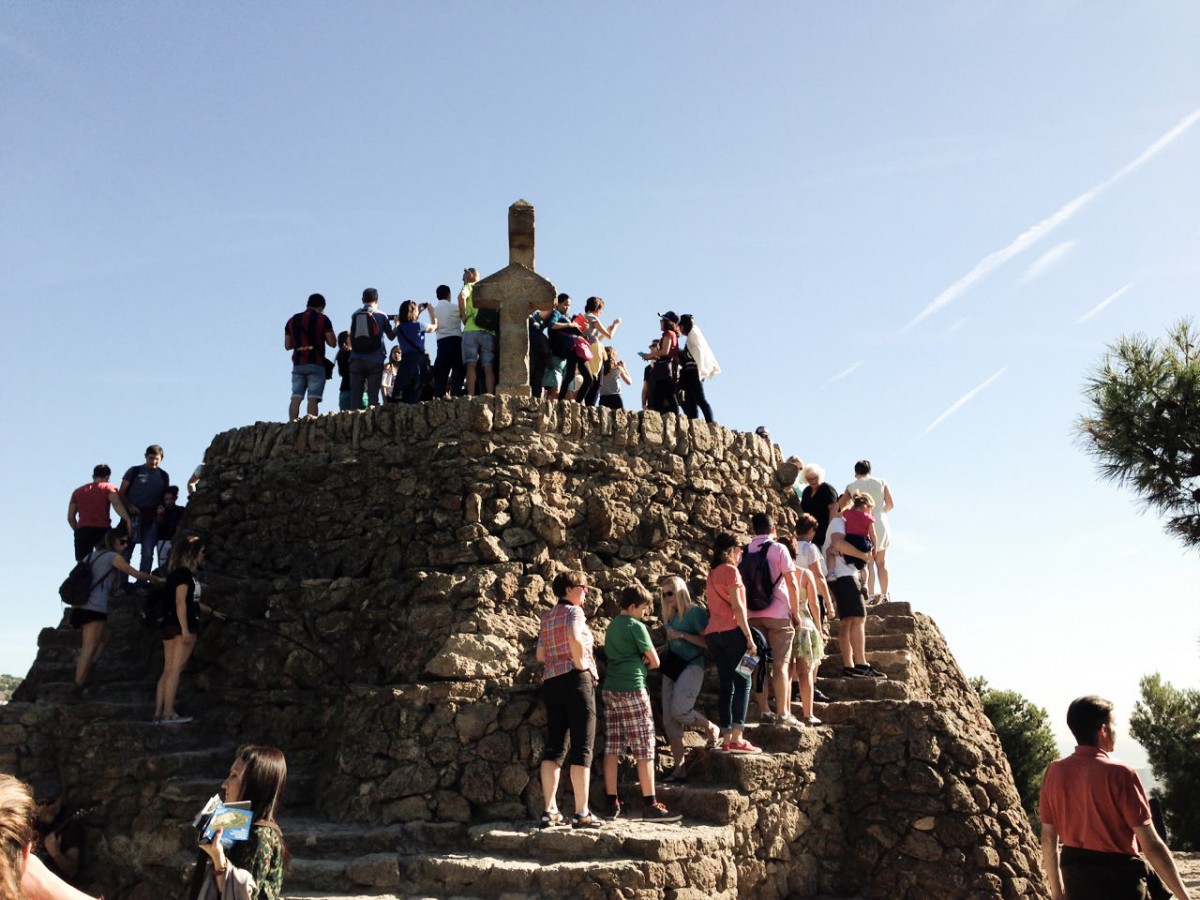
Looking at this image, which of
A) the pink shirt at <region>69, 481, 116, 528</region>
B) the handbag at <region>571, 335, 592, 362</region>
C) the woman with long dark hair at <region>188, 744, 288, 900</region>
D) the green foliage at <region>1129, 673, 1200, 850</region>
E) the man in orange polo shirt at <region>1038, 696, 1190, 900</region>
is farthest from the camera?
the green foliage at <region>1129, 673, 1200, 850</region>

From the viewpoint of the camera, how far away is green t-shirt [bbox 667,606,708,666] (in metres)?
9.12

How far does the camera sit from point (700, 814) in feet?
27.6

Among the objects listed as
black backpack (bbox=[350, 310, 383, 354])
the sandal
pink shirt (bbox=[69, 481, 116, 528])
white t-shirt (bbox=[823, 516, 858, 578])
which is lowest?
the sandal

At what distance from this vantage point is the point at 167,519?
482 inches

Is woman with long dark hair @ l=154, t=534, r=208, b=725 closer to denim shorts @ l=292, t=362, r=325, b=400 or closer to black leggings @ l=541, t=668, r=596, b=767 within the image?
denim shorts @ l=292, t=362, r=325, b=400

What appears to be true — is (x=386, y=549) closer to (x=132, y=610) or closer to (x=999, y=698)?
(x=132, y=610)

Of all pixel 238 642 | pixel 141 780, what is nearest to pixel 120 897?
pixel 141 780

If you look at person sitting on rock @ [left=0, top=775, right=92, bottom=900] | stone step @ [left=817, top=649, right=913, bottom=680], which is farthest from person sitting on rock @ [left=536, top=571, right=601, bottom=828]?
person sitting on rock @ [left=0, top=775, right=92, bottom=900]

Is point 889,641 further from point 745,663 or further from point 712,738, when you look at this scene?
point 745,663

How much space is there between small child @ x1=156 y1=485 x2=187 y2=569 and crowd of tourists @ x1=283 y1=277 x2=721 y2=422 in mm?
1687

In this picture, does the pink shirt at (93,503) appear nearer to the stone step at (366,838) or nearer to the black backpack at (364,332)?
the black backpack at (364,332)

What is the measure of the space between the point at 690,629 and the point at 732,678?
0.63 metres

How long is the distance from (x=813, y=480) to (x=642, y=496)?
7.84ft

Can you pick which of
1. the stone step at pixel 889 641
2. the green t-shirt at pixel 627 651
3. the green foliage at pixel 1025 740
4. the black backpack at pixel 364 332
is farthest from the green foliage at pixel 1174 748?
the black backpack at pixel 364 332
